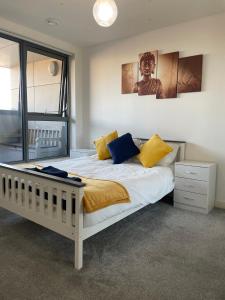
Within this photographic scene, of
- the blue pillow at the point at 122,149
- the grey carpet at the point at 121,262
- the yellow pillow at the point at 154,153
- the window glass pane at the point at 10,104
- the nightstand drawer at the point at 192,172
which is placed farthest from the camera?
the window glass pane at the point at 10,104

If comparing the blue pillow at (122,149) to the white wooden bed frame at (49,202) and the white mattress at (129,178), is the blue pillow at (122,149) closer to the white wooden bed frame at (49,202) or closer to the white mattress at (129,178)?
the white mattress at (129,178)

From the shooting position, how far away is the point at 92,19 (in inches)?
133

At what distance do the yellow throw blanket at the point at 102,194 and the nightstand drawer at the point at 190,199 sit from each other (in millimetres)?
1285

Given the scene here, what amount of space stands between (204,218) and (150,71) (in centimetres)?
238

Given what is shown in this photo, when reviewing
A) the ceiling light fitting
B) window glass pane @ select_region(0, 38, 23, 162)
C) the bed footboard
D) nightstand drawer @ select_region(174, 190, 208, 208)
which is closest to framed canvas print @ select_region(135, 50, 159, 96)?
the ceiling light fitting

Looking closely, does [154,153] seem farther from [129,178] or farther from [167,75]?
[167,75]

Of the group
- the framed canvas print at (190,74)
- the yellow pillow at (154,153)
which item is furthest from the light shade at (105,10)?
the yellow pillow at (154,153)

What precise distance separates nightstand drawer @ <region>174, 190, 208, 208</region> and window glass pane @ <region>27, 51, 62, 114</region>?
277 cm

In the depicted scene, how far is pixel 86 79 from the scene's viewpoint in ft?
15.4

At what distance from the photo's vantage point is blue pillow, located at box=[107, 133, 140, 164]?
11.6 ft

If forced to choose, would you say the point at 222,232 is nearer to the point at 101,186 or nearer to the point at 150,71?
the point at 101,186

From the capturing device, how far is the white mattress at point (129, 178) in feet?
7.02

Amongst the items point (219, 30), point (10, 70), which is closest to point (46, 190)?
point (10, 70)

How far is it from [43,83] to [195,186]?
3174 millimetres
